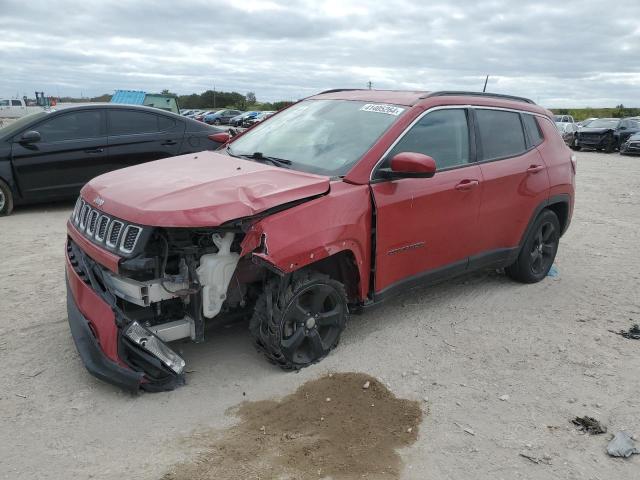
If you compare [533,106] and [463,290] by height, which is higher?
[533,106]

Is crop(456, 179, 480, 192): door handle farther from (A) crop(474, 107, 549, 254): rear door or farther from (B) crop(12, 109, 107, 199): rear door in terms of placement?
(B) crop(12, 109, 107, 199): rear door

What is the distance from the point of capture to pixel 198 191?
11.1ft

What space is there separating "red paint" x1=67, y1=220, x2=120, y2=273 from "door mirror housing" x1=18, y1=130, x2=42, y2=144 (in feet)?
15.3

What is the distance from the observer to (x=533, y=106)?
18.6 feet

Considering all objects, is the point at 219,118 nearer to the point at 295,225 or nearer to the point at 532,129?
the point at 532,129

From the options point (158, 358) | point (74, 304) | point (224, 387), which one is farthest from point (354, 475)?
point (74, 304)

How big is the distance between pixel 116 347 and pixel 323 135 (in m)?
2.20

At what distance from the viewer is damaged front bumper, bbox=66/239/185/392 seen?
3.28 meters

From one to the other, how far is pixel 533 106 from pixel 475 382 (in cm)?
321

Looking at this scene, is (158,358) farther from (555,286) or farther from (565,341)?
(555,286)

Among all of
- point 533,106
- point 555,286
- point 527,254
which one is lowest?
point 555,286

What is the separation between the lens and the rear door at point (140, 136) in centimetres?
842

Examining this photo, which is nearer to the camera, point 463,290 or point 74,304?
point 74,304

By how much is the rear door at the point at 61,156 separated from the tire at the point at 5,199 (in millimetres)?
185
